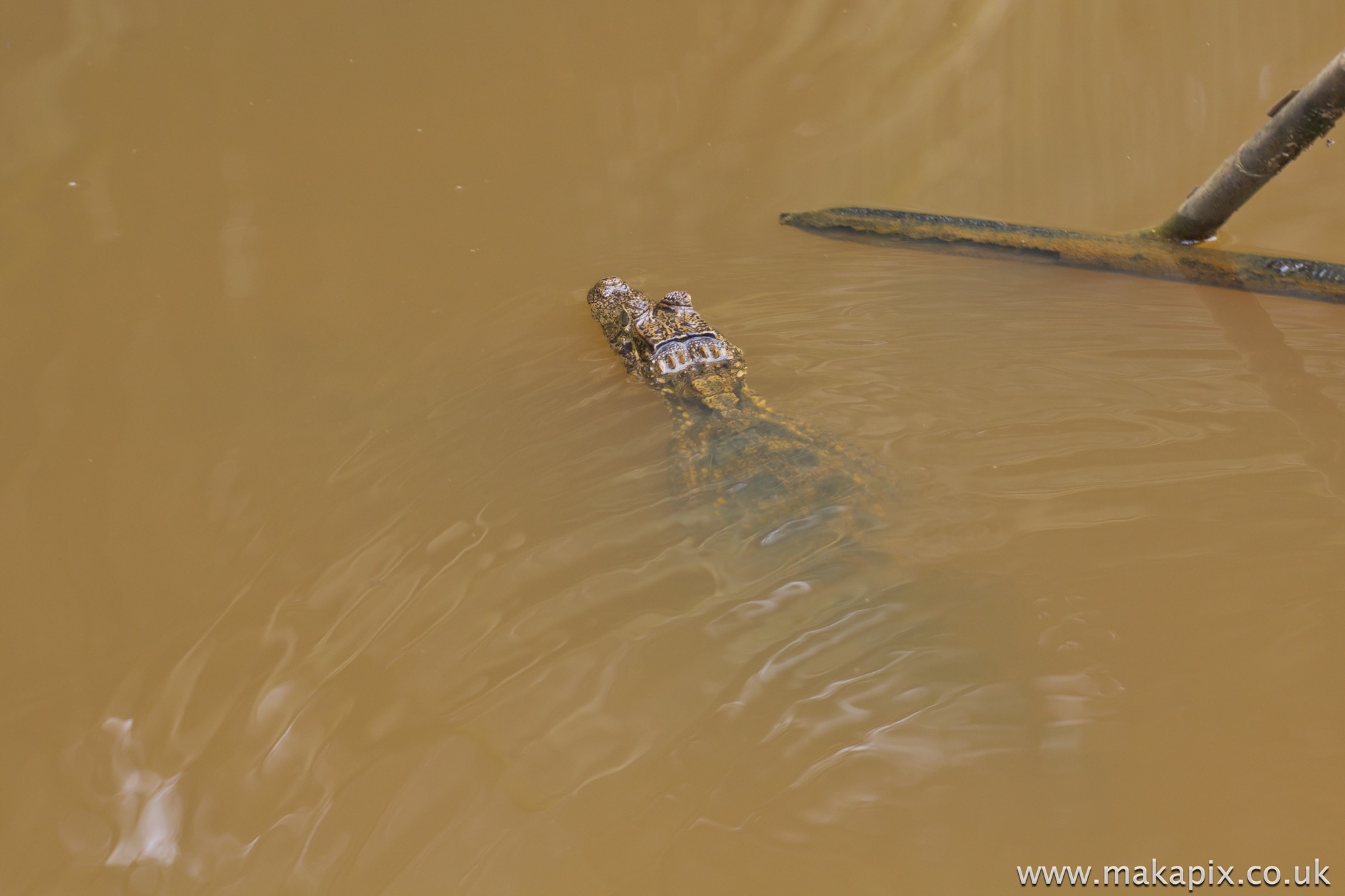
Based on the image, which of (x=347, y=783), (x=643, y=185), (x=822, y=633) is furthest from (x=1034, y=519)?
(x=643, y=185)

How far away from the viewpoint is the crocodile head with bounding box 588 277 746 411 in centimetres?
326

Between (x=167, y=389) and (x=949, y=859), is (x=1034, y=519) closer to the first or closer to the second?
(x=949, y=859)

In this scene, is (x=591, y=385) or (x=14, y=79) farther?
(x=14, y=79)

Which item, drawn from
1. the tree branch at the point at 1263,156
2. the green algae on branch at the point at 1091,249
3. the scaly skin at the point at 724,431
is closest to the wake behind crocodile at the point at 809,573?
the scaly skin at the point at 724,431

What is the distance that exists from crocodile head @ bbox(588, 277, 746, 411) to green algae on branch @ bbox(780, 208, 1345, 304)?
0.88 meters

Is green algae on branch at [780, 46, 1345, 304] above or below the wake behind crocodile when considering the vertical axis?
above

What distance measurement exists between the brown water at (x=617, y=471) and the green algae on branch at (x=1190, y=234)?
10cm

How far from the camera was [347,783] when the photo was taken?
2035 millimetres

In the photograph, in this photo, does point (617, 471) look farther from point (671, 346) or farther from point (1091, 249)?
point (1091, 249)

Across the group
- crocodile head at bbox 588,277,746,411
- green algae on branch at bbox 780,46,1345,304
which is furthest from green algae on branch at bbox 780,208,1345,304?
crocodile head at bbox 588,277,746,411

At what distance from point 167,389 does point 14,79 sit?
2.81m

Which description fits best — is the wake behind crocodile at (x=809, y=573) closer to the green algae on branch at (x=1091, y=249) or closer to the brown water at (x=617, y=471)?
the brown water at (x=617, y=471)

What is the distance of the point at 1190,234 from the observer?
362 centimetres

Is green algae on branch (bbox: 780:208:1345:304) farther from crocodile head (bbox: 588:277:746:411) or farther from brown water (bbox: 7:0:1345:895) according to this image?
crocodile head (bbox: 588:277:746:411)
